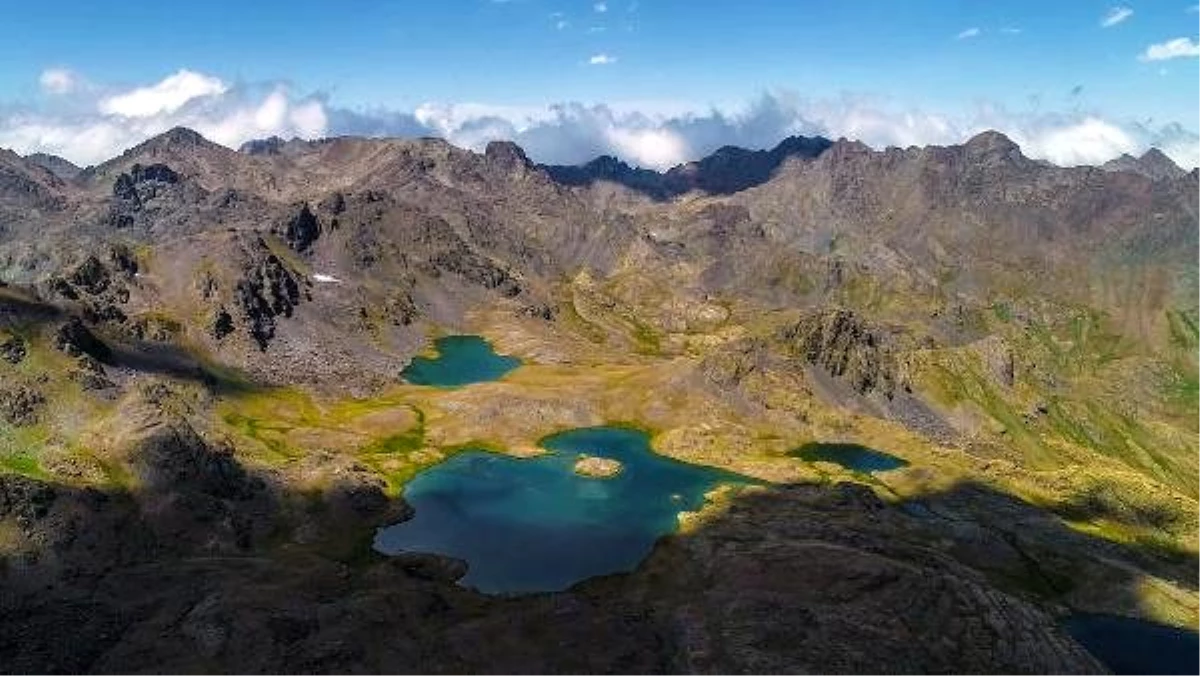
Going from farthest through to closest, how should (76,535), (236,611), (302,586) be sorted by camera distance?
(76,535) → (302,586) → (236,611)

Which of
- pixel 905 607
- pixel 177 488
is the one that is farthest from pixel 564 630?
pixel 177 488

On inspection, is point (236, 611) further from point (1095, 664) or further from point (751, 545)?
point (1095, 664)

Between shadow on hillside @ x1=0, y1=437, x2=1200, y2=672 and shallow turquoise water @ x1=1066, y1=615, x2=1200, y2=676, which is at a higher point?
shadow on hillside @ x1=0, y1=437, x2=1200, y2=672

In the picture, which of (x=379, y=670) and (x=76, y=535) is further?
(x=76, y=535)

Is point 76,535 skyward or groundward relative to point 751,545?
skyward

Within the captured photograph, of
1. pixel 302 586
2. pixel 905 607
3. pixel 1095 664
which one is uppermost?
pixel 302 586
